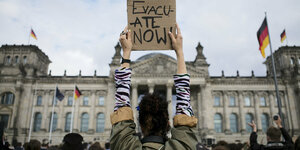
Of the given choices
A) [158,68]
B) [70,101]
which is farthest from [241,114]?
[70,101]

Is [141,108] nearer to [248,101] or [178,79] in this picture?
[178,79]

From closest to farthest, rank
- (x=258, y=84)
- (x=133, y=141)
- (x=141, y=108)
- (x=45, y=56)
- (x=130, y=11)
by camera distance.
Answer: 1. (x=133, y=141)
2. (x=141, y=108)
3. (x=130, y=11)
4. (x=258, y=84)
5. (x=45, y=56)

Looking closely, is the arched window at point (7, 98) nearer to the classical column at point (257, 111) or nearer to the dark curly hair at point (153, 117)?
the classical column at point (257, 111)

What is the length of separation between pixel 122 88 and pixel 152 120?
1.51 feet

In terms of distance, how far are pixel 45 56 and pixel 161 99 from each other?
55603mm

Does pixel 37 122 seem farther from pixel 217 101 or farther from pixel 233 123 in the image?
pixel 233 123

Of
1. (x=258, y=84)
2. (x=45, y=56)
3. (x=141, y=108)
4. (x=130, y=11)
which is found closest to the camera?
(x=141, y=108)

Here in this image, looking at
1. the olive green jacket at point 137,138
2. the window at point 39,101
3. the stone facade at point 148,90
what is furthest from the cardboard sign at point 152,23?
the window at point 39,101

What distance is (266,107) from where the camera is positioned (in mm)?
44375

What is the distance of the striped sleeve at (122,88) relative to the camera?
232cm

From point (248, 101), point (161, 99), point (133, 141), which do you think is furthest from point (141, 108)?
point (248, 101)

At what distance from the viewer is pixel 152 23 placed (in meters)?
2.93

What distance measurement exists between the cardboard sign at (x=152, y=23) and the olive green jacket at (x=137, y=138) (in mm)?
984

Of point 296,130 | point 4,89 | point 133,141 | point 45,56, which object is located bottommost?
point 296,130
